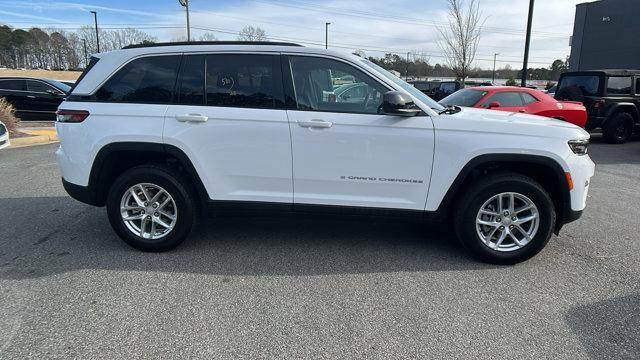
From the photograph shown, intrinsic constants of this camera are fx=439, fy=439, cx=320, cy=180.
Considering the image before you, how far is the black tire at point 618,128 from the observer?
11.9 metres

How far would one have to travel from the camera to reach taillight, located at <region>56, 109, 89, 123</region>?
4.05 meters

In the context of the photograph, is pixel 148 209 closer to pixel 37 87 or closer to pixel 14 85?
pixel 37 87

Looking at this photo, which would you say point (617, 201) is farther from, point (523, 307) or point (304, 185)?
point (304, 185)

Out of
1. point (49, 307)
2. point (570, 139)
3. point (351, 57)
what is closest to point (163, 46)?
point (351, 57)

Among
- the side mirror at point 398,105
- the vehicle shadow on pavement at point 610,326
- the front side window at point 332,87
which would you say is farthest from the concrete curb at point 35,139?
the vehicle shadow on pavement at point 610,326

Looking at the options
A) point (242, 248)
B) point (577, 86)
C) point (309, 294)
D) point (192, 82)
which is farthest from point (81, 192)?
point (577, 86)

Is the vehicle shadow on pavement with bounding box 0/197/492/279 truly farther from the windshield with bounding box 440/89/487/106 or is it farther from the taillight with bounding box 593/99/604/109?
the taillight with bounding box 593/99/604/109

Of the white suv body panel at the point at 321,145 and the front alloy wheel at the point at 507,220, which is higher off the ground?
the white suv body panel at the point at 321,145

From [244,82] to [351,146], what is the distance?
3.75 ft

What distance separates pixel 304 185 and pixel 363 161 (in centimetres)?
58

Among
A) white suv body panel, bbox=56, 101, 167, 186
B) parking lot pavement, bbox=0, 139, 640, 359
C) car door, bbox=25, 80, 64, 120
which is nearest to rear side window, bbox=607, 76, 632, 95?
parking lot pavement, bbox=0, 139, 640, 359

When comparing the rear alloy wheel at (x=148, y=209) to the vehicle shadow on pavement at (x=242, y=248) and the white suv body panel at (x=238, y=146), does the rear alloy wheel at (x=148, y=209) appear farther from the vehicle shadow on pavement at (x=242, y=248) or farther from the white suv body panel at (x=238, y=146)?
the white suv body panel at (x=238, y=146)

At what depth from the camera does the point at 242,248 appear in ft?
14.2

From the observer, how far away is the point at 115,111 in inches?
158
